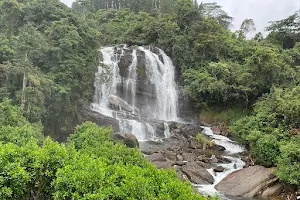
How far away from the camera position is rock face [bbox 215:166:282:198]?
54.3 ft

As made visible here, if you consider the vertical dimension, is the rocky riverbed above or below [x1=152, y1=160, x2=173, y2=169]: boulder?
below

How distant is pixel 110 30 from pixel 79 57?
2594 cm

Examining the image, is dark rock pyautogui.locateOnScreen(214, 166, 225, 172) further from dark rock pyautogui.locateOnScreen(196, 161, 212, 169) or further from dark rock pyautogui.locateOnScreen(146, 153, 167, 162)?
dark rock pyautogui.locateOnScreen(146, 153, 167, 162)

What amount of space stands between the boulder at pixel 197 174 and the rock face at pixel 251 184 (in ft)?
2.51

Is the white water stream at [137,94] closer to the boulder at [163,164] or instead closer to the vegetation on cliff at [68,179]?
the boulder at [163,164]

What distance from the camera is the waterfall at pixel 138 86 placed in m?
31.7

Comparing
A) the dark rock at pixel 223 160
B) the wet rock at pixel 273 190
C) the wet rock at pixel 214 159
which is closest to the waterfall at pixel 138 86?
the wet rock at pixel 214 159

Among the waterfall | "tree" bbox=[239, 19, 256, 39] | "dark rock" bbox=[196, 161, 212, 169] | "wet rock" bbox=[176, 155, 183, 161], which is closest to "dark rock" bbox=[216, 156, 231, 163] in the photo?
"dark rock" bbox=[196, 161, 212, 169]

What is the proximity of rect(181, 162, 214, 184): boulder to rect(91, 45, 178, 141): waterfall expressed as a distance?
36.1 ft

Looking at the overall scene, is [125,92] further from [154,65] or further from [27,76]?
[27,76]

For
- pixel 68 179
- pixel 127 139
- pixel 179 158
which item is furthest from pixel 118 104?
pixel 68 179

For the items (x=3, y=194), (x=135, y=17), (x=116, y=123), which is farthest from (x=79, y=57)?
(x=135, y=17)

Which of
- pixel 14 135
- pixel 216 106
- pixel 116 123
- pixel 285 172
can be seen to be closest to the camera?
pixel 14 135

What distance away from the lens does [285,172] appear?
53.2ft
